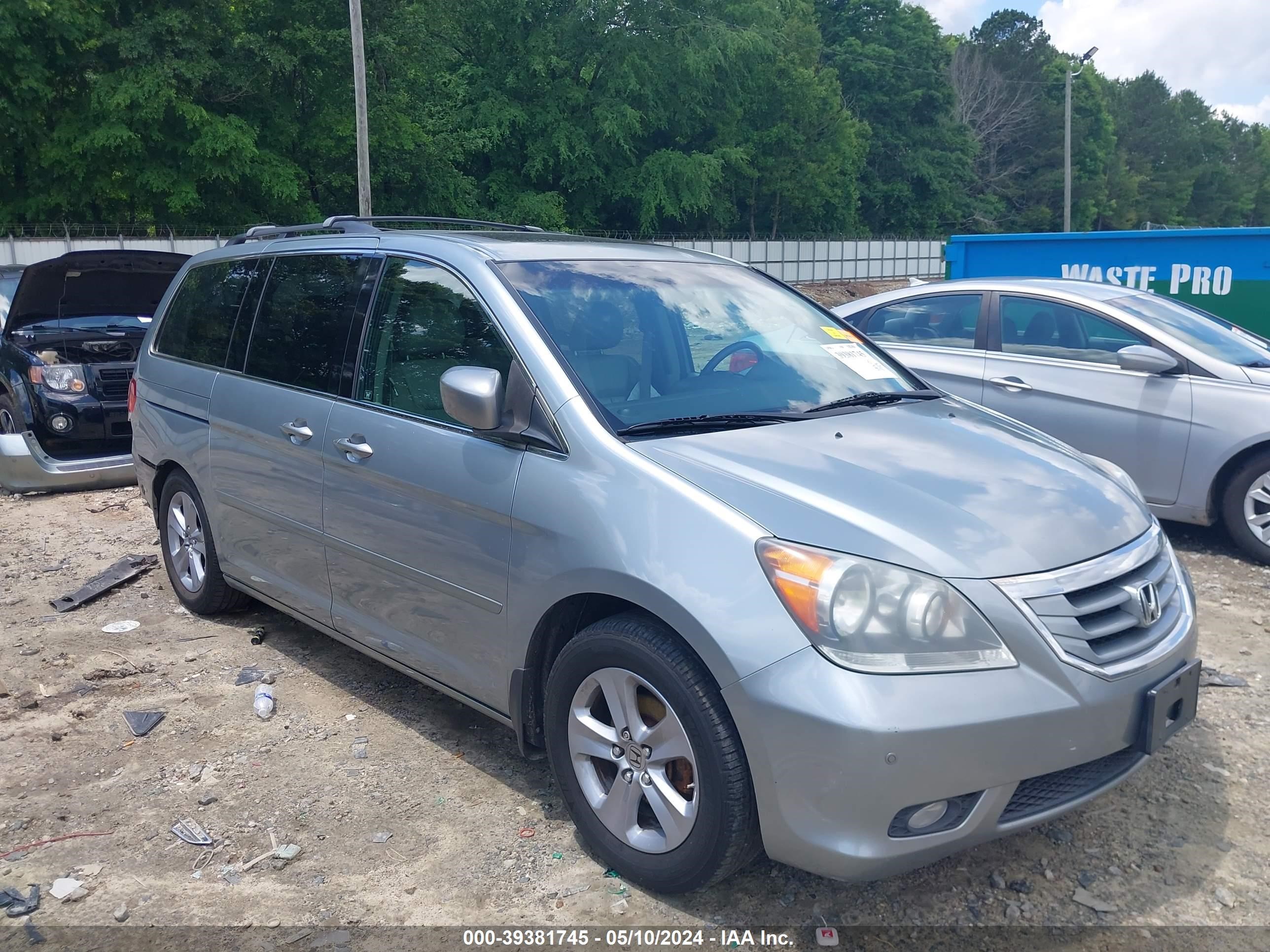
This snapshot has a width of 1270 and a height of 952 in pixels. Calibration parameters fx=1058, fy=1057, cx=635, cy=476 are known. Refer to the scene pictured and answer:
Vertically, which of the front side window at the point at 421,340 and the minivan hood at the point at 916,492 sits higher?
the front side window at the point at 421,340

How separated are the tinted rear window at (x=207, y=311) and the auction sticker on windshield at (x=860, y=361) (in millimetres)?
2576

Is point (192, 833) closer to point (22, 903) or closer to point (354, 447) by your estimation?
point (22, 903)

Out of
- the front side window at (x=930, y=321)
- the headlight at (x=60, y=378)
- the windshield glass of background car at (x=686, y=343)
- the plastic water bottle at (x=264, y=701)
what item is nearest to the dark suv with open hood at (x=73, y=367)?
the headlight at (x=60, y=378)

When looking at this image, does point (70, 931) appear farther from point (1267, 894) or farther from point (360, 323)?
point (1267, 894)

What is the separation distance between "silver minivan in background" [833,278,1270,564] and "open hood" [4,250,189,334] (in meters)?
5.88

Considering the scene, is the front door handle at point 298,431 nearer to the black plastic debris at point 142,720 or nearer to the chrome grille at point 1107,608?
the black plastic debris at point 142,720

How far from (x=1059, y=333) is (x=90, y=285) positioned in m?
7.49

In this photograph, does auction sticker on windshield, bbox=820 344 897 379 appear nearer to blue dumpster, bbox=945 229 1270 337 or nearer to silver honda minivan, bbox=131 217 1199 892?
silver honda minivan, bbox=131 217 1199 892

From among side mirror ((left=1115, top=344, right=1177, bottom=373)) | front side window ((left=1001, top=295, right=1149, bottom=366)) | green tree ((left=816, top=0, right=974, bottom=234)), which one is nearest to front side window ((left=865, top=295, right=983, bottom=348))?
front side window ((left=1001, top=295, right=1149, bottom=366))

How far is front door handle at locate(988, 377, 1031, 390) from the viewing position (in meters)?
6.71

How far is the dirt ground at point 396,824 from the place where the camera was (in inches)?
116

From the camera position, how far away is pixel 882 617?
2.54 m

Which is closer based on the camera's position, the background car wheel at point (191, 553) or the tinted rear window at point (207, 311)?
the tinted rear window at point (207, 311)

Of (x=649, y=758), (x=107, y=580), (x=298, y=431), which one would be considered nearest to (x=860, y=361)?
(x=649, y=758)
